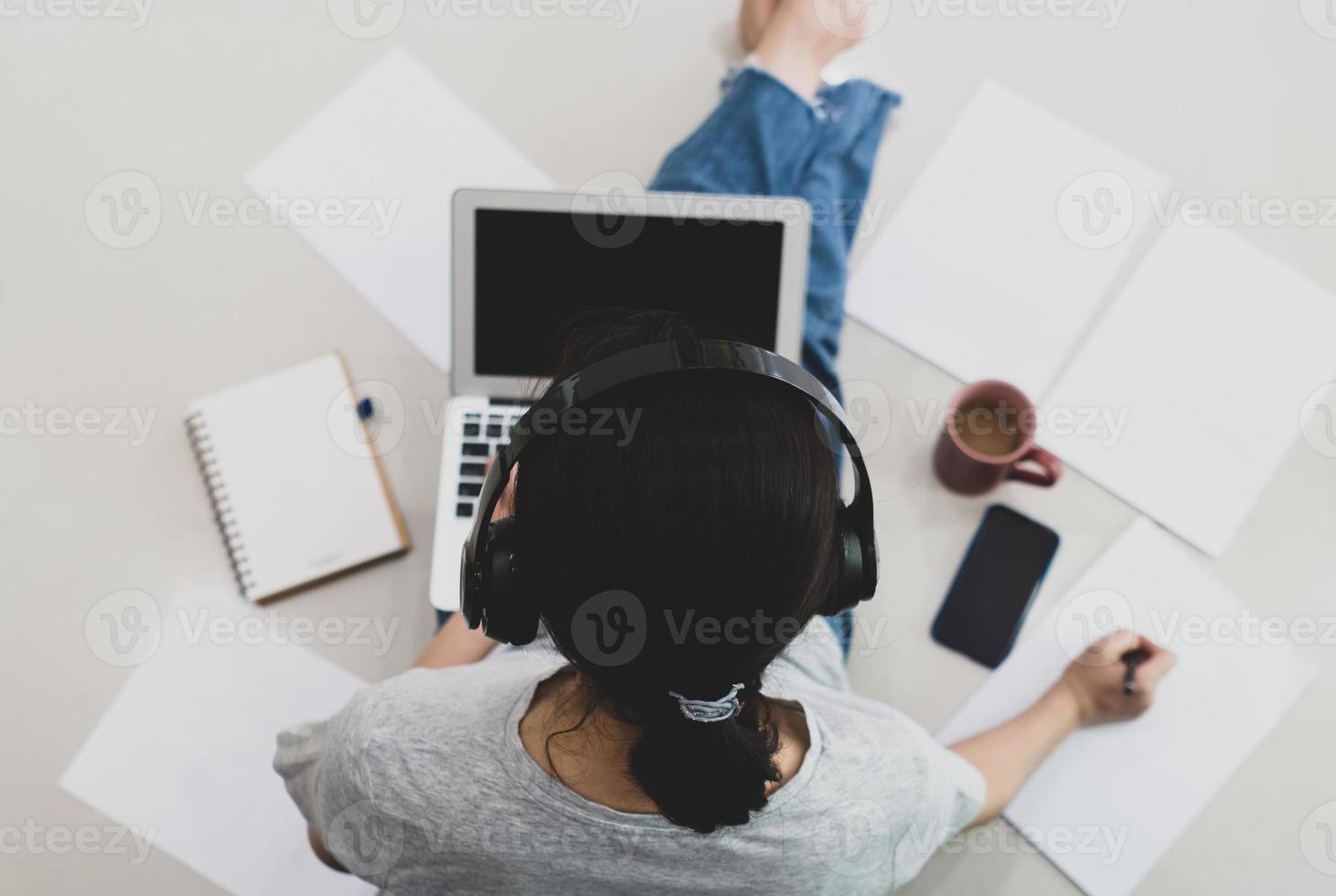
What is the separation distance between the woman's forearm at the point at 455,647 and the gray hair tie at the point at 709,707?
0.41 meters

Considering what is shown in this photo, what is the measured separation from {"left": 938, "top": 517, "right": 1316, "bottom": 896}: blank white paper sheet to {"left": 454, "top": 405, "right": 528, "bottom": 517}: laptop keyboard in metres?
0.51

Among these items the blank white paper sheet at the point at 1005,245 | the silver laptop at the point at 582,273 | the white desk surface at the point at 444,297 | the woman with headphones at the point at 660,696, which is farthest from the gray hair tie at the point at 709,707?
the blank white paper sheet at the point at 1005,245

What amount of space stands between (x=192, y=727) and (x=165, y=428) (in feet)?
1.00

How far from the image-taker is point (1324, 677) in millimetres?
868

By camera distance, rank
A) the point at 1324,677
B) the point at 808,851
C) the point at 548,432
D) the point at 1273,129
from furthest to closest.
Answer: the point at 1273,129
the point at 1324,677
the point at 808,851
the point at 548,432

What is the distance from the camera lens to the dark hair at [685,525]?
0.39 meters

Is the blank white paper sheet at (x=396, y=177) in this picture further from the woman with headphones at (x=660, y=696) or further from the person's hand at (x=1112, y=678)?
the person's hand at (x=1112, y=678)

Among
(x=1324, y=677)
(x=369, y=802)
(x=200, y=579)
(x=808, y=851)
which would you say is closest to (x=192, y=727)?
(x=200, y=579)

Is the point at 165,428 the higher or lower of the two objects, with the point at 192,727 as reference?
higher

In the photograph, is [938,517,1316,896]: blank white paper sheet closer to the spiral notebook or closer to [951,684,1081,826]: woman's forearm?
[951,684,1081,826]: woman's forearm

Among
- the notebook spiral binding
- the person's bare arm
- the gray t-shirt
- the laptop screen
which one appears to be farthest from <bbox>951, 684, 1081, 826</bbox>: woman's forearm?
the notebook spiral binding

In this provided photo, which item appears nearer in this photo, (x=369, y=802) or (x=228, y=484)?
(x=369, y=802)

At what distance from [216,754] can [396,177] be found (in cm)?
62

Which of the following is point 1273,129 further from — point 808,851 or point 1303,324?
point 808,851
